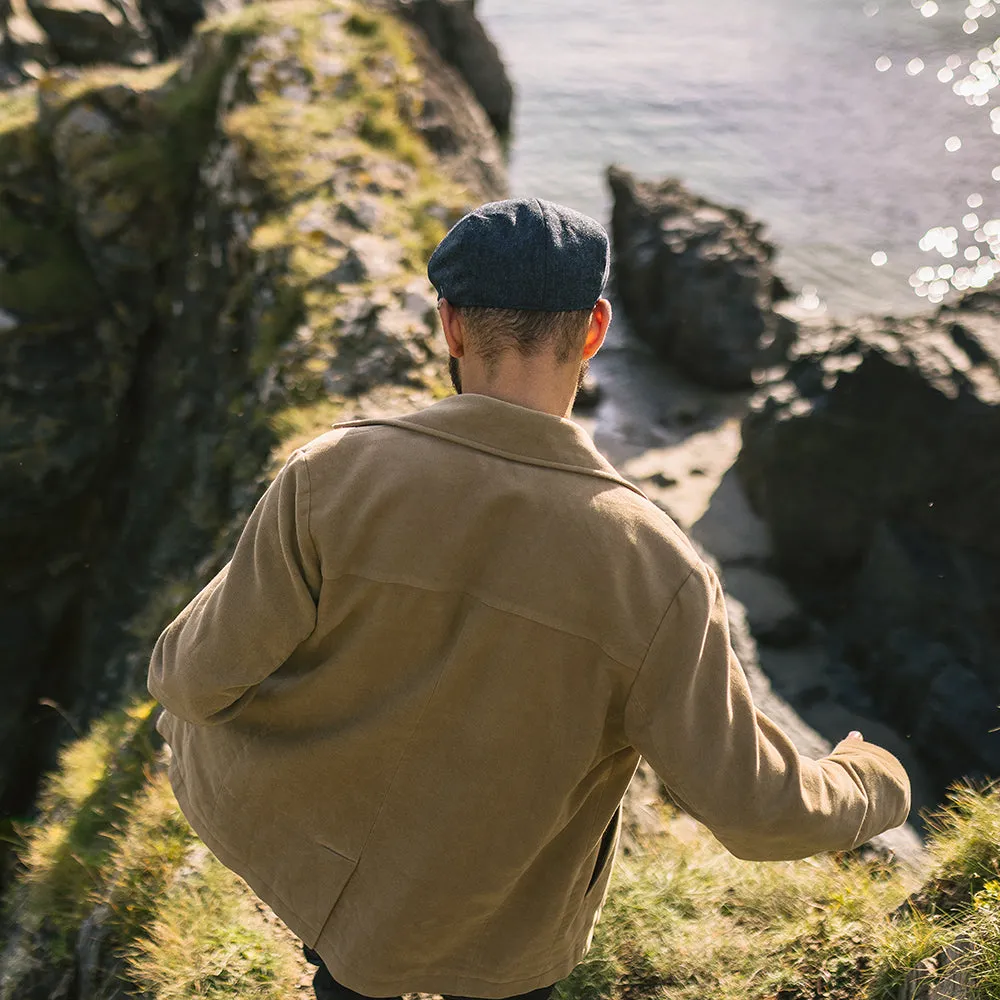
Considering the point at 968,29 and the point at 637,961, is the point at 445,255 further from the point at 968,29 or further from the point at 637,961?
the point at 968,29

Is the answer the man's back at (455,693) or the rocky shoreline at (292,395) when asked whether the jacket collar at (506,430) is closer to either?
the man's back at (455,693)

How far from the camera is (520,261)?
198cm

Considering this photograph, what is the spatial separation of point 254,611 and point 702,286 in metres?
13.5

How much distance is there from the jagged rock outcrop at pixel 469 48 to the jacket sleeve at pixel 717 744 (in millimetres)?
15007

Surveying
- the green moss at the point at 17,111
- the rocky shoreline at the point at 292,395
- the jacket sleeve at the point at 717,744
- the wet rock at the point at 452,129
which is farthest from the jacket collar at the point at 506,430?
the green moss at the point at 17,111

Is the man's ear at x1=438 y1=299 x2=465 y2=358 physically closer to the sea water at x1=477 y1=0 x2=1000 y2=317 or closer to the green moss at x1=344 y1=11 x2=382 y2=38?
the green moss at x1=344 y1=11 x2=382 y2=38

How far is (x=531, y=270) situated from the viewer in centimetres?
198

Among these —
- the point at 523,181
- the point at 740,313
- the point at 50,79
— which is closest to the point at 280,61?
the point at 50,79

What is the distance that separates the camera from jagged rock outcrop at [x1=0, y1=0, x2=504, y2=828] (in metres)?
6.78

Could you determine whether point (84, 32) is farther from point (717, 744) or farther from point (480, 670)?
point (717, 744)

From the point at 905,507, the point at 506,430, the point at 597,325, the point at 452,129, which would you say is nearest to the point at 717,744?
the point at 506,430

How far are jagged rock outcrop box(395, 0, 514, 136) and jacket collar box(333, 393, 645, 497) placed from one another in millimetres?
14713

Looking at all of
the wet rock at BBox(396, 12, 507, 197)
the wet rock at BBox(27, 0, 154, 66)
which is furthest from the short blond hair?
the wet rock at BBox(27, 0, 154, 66)

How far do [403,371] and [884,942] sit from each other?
4.29 meters
